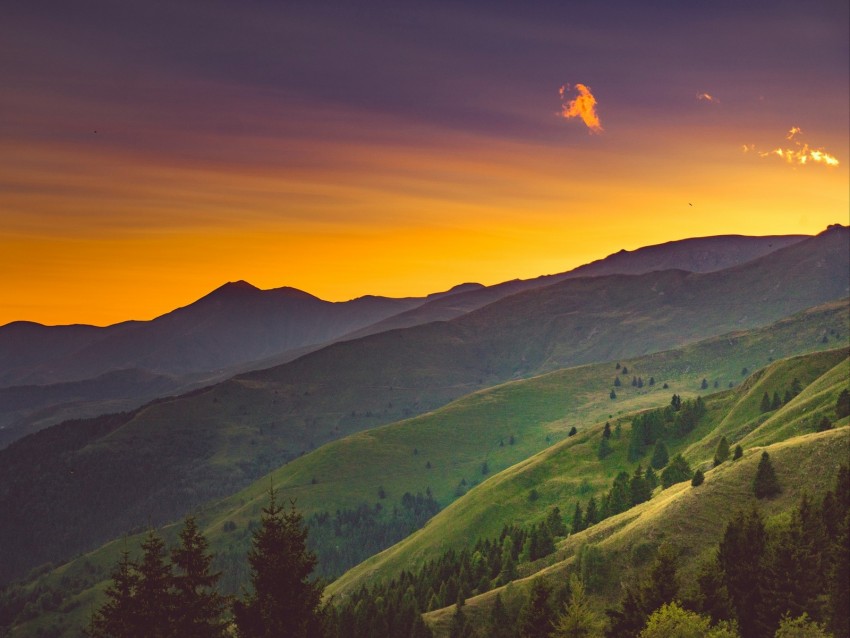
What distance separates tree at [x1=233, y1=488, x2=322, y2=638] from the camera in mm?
35969

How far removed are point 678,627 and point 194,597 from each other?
31807 millimetres

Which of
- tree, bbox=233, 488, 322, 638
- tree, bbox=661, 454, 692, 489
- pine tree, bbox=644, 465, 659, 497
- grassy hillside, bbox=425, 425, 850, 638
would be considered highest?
tree, bbox=233, 488, 322, 638

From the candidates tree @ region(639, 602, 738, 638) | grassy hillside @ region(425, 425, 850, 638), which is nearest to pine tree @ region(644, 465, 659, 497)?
grassy hillside @ region(425, 425, 850, 638)

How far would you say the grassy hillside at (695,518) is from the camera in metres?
84.8

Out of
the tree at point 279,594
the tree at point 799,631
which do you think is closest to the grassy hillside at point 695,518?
the tree at point 799,631

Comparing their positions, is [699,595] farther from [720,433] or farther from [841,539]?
[720,433]

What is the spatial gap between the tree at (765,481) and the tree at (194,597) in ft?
238

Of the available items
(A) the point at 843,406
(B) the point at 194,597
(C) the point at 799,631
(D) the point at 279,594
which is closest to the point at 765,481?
(C) the point at 799,631

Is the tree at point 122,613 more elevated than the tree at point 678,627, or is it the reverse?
the tree at point 122,613

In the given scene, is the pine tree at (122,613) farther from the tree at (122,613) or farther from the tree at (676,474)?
the tree at (676,474)

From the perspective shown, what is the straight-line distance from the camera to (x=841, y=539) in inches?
2450

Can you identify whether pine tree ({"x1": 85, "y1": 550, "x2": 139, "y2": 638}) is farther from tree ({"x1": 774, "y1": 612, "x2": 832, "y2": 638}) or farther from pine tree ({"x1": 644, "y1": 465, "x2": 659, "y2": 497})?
pine tree ({"x1": 644, "y1": 465, "x2": 659, "y2": 497})

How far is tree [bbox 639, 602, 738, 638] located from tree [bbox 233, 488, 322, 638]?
83.9ft

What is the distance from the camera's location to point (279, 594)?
36.5m
